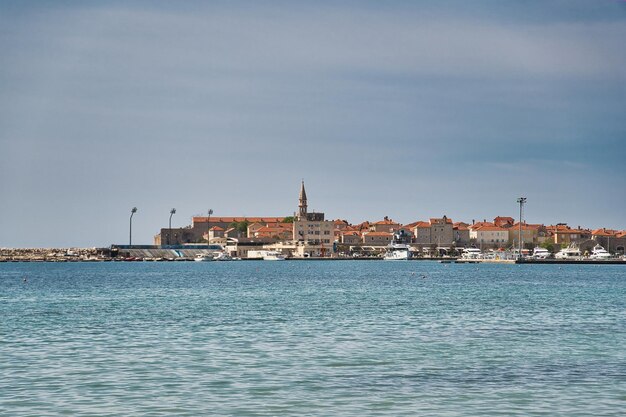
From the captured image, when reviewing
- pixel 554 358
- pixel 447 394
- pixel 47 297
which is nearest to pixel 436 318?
pixel 554 358

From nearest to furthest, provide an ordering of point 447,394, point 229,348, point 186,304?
point 447,394, point 229,348, point 186,304

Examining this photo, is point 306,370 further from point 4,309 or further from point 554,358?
point 4,309

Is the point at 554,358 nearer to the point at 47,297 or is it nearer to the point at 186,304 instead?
the point at 186,304

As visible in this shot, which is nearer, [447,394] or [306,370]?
[447,394]

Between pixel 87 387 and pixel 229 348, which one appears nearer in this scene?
pixel 87 387

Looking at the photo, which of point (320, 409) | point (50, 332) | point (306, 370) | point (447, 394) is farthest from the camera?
point (50, 332)

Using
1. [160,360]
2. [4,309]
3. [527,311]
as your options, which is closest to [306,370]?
[160,360]

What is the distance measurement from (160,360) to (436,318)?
54.4ft

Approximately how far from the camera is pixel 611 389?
20062mm

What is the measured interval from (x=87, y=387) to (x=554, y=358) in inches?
479

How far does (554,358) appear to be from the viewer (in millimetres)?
25062

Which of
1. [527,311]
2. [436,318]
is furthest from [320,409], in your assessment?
[527,311]

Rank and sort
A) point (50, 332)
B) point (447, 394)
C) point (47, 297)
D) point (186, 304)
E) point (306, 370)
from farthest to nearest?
point (47, 297) → point (186, 304) → point (50, 332) → point (306, 370) → point (447, 394)

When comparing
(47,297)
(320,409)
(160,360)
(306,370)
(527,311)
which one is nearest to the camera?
(320,409)
